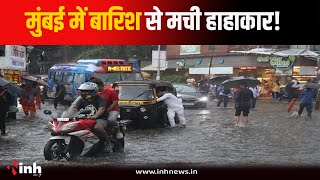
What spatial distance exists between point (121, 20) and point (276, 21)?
6.94ft

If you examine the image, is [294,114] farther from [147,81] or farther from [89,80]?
[89,80]

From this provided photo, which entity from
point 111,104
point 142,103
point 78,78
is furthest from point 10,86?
point 142,103

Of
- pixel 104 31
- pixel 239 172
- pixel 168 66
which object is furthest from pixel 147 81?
pixel 239 172

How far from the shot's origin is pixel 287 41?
8117mm

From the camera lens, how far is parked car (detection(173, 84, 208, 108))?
9.18m

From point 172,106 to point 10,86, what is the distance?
2.51 metres

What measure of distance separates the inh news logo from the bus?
116cm

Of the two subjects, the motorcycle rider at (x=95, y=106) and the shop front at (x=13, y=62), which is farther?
the motorcycle rider at (x=95, y=106)

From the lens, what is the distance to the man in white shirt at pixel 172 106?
30.4 feet

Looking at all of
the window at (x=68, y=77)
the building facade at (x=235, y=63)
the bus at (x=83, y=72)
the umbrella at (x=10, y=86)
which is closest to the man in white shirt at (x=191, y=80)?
the building facade at (x=235, y=63)

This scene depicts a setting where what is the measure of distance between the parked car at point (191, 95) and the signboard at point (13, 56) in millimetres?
2372

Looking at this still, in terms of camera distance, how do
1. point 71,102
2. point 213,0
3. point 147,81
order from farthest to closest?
point 147,81 < point 71,102 < point 213,0

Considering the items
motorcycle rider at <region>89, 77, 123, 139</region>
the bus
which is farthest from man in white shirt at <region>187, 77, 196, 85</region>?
motorcycle rider at <region>89, 77, 123, 139</region>

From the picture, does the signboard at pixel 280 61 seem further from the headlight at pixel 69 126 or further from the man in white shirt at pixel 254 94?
the headlight at pixel 69 126
